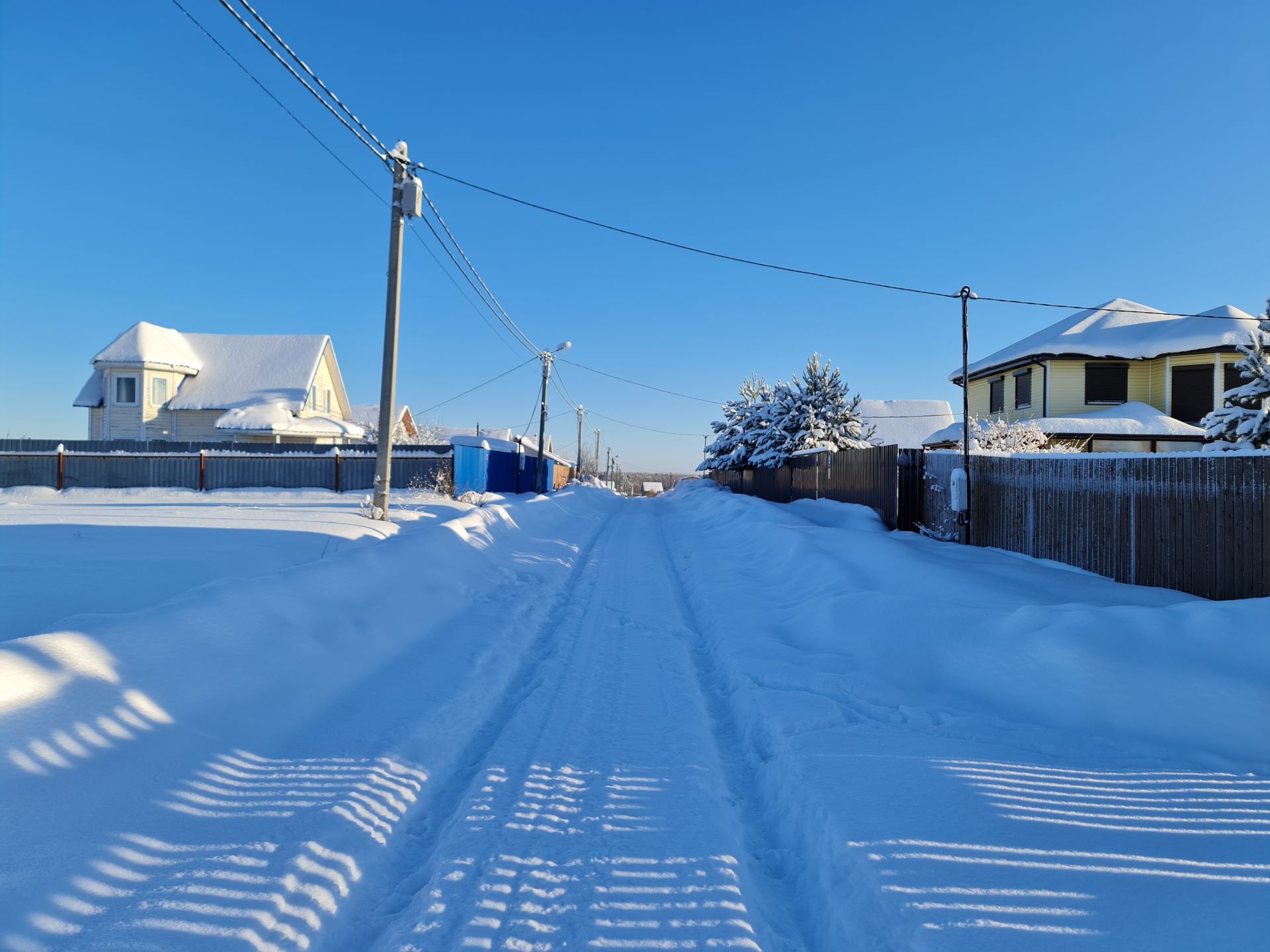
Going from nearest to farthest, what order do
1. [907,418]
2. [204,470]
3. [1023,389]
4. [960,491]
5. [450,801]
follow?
[450,801]
[960,491]
[204,470]
[1023,389]
[907,418]

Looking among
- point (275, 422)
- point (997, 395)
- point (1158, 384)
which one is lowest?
point (275, 422)

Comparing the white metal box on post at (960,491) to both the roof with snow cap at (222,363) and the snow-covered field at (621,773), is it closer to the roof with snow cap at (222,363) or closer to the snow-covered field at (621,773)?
the snow-covered field at (621,773)

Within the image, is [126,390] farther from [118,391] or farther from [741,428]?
[741,428]

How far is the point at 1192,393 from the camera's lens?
72.3 ft

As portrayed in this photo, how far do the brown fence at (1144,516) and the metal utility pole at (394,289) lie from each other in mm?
10626

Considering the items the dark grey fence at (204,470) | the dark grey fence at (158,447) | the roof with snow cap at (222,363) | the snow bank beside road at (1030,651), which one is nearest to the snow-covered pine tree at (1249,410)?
the snow bank beside road at (1030,651)

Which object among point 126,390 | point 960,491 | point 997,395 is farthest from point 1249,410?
point 126,390

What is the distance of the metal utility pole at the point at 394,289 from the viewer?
36.5 ft

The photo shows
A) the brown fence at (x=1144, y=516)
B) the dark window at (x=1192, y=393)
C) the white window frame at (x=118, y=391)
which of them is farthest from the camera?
the white window frame at (x=118, y=391)

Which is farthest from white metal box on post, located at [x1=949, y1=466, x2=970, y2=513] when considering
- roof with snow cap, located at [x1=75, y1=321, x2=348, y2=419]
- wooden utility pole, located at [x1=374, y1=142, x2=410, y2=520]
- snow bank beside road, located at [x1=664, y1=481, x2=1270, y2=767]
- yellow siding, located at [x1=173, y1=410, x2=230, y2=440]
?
yellow siding, located at [x1=173, y1=410, x2=230, y2=440]

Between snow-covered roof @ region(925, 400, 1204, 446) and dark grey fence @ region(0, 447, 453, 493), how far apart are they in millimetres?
20626

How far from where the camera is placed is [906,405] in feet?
165

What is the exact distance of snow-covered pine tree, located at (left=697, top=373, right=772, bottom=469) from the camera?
103 feet

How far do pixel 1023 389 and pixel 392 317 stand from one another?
76.8 ft
